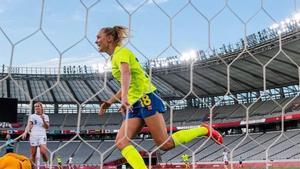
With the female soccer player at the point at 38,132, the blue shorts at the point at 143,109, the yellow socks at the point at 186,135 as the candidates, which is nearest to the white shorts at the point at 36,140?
the female soccer player at the point at 38,132

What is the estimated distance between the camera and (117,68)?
2.55 metres

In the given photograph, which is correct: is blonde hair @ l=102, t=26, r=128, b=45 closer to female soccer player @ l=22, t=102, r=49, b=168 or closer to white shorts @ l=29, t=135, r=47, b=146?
female soccer player @ l=22, t=102, r=49, b=168

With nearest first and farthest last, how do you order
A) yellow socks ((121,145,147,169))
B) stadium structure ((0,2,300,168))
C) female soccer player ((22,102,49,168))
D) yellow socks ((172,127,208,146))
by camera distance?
1. yellow socks ((121,145,147,169))
2. yellow socks ((172,127,208,146))
3. female soccer player ((22,102,49,168))
4. stadium structure ((0,2,300,168))

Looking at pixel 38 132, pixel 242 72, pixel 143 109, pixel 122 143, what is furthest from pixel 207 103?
pixel 122 143

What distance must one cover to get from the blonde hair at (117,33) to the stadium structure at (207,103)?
1428cm

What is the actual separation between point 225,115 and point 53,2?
23.1 m

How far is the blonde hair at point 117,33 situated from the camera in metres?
2.47

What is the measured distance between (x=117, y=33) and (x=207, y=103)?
14758 millimetres

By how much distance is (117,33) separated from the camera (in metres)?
2.49

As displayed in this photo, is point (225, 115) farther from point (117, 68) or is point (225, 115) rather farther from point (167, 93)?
point (117, 68)

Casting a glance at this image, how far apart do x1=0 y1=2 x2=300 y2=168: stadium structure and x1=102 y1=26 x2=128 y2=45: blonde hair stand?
14275 mm

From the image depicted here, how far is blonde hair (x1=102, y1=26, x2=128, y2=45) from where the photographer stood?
2.47 metres

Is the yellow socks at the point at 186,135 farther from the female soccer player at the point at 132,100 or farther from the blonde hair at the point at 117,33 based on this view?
the blonde hair at the point at 117,33

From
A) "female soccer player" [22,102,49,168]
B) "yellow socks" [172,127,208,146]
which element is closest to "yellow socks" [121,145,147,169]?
"yellow socks" [172,127,208,146]
